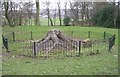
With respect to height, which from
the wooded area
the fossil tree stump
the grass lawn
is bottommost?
the grass lawn

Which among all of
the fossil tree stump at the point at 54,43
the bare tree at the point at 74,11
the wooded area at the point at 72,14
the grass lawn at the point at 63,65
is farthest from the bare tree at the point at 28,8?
the grass lawn at the point at 63,65

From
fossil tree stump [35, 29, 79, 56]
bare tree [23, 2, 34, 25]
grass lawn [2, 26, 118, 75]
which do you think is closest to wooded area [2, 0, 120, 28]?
bare tree [23, 2, 34, 25]

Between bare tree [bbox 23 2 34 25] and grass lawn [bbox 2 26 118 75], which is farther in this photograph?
bare tree [bbox 23 2 34 25]

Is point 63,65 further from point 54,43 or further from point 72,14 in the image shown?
point 72,14

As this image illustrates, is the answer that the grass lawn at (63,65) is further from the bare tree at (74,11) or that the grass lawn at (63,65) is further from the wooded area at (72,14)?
the bare tree at (74,11)

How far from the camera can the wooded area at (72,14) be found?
29442mm

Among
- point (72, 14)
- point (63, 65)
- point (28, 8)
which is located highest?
point (28, 8)

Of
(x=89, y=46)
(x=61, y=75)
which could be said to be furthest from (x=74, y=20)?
(x=61, y=75)

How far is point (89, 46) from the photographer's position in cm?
1266

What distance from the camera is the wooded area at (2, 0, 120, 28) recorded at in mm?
29442

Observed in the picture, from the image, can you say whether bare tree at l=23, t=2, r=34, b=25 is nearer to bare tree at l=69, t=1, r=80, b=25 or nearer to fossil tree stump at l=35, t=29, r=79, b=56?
bare tree at l=69, t=1, r=80, b=25

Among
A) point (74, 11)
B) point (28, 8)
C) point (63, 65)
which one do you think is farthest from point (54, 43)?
point (74, 11)

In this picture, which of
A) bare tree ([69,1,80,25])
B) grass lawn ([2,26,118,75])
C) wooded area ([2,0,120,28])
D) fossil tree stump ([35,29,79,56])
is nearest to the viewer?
grass lawn ([2,26,118,75])

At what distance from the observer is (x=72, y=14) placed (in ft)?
125
